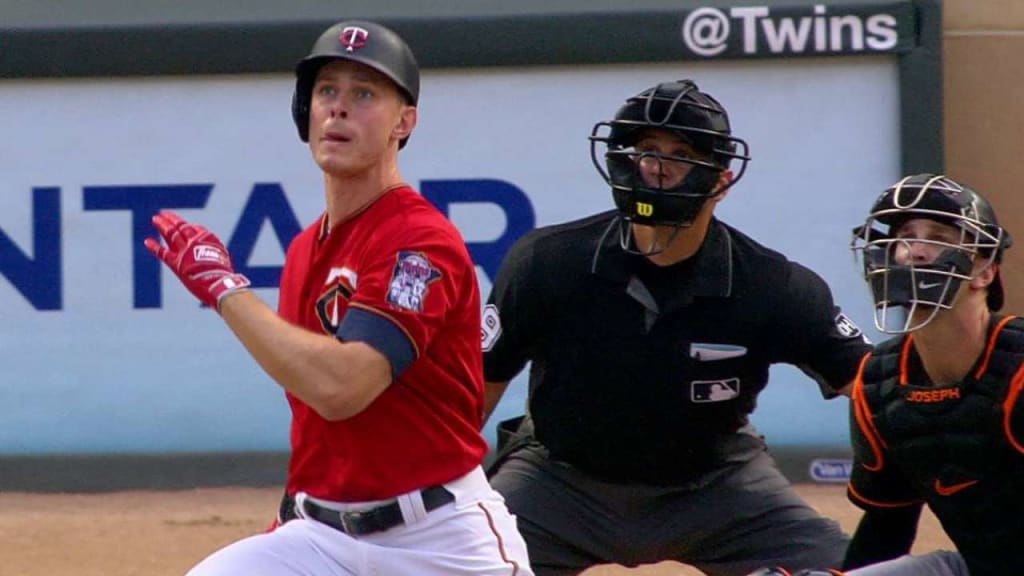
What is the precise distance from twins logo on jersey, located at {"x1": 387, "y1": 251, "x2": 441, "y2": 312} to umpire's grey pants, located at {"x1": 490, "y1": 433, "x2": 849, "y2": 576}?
3.65 feet

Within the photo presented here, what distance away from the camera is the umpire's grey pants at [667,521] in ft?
14.8

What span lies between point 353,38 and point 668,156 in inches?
36.7

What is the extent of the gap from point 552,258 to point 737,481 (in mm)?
716

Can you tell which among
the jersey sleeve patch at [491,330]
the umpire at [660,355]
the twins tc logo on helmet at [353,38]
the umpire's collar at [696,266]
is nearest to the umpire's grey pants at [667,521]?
the umpire at [660,355]

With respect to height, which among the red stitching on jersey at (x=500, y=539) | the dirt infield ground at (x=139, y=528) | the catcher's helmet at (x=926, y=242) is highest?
the catcher's helmet at (x=926, y=242)

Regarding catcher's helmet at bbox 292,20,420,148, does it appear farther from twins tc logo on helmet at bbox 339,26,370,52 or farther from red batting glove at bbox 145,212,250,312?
red batting glove at bbox 145,212,250,312

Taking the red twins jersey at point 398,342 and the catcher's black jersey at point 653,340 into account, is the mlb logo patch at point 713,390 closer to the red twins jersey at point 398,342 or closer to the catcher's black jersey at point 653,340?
the catcher's black jersey at point 653,340

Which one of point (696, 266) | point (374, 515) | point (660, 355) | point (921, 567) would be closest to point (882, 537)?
point (921, 567)

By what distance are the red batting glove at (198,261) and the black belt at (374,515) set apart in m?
0.52

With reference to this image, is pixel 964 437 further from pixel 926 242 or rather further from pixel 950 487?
pixel 926 242

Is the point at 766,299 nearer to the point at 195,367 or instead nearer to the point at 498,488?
the point at 498,488

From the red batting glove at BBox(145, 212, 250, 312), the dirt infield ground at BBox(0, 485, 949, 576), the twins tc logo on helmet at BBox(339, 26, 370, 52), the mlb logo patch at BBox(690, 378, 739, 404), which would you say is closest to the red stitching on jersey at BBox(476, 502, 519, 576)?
the red batting glove at BBox(145, 212, 250, 312)

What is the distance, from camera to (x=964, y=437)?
12.1 feet

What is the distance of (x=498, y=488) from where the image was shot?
4.64m
